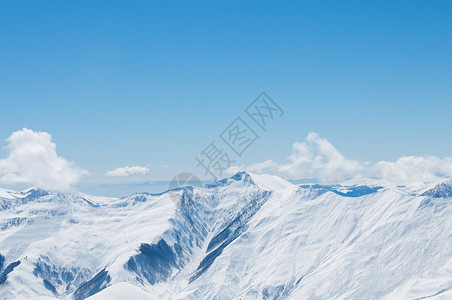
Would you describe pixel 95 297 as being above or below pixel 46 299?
below

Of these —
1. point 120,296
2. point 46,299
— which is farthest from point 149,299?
point 46,299

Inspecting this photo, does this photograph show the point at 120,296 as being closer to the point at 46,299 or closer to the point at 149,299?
the point at 149,299

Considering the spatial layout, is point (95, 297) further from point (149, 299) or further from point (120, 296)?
point (149, 299)

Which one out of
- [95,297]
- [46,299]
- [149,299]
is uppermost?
[46,299]

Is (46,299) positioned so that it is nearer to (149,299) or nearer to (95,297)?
(95,297)

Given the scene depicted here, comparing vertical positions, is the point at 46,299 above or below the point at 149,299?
above

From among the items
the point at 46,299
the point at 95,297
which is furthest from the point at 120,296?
the point at 46,299

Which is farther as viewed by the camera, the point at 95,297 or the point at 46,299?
the point at 46,299

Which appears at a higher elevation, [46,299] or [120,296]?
[46,299]
